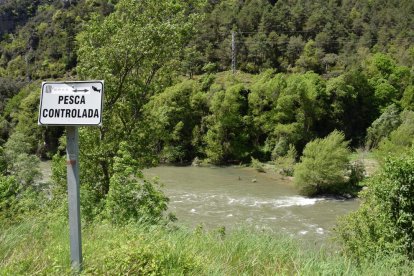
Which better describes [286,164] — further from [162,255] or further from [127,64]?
[162,255]

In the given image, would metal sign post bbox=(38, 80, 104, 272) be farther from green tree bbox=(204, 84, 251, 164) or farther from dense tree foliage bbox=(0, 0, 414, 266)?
green tree bbox=(204, 84, 251, 164)

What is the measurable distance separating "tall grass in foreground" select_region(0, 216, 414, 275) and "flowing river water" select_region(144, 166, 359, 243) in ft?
48.9

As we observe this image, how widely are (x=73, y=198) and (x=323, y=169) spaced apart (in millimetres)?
29626

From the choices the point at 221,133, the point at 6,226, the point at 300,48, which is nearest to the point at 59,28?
the point at 300,48

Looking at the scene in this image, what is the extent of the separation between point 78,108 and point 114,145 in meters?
8.46

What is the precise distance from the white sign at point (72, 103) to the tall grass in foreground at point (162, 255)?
1.05m

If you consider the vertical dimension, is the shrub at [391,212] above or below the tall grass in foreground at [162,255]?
below

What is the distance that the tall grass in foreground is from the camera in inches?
122

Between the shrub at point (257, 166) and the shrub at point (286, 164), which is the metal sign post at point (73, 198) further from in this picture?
the shrub at point (257, 166)

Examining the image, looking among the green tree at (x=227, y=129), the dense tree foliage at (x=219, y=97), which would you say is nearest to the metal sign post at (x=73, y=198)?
the dense tree foliage at (x=219, y=97)

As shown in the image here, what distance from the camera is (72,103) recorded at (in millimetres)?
2988

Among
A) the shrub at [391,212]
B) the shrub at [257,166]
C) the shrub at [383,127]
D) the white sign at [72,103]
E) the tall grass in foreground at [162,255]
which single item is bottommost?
the shrub at [257,166]

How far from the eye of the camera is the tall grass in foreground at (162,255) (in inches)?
122

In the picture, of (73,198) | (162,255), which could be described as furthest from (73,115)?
(162,255)
